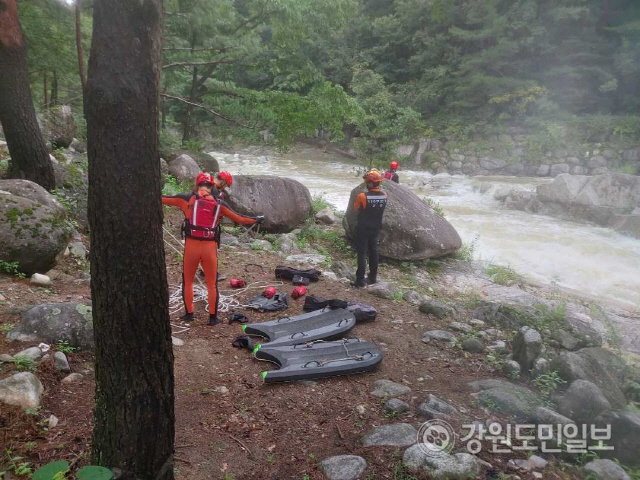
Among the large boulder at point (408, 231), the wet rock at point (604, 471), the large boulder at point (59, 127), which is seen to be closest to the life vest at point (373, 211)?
the large boulder at point (408, 231)

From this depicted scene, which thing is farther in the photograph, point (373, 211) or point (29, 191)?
point (373, 211)

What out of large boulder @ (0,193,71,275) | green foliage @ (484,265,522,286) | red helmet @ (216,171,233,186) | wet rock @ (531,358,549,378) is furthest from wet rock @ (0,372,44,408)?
green foliage @ (484,265,522,286)

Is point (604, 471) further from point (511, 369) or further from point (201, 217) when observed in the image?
point (201, 217)

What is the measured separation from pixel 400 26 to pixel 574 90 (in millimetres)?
9324

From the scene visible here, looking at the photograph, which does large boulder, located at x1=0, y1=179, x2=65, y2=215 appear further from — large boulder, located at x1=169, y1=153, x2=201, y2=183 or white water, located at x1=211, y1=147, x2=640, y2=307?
white water, located at x1=211, y1=147, x2=640, y2=307

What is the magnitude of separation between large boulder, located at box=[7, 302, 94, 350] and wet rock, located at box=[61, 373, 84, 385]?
37 cm

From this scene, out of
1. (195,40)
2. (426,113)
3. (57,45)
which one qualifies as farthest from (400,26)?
(57,45)

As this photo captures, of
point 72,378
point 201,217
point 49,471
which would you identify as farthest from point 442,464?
point 201,217

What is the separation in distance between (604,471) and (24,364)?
3.75 meters

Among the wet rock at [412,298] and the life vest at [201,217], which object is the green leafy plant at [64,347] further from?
the wet rock at [412,298]

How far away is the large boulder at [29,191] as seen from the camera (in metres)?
5.26

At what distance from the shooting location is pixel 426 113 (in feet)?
75.5

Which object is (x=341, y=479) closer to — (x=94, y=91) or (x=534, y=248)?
(x=94, y=91)

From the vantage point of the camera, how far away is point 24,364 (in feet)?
9.76
